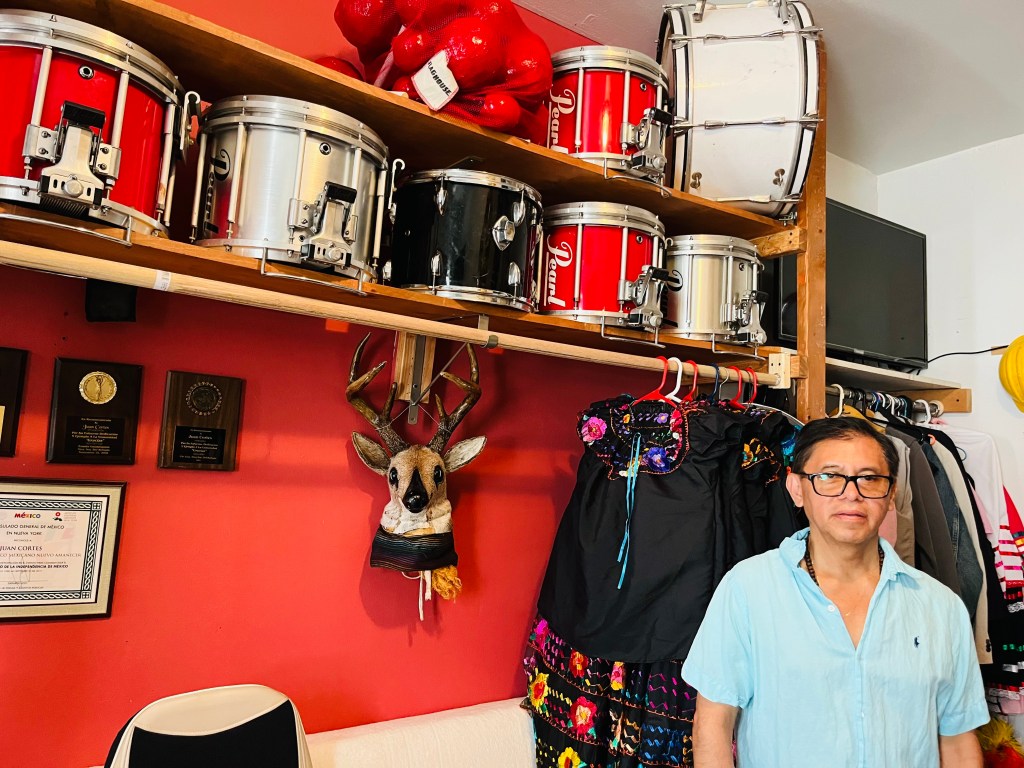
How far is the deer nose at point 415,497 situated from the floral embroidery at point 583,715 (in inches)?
24.3

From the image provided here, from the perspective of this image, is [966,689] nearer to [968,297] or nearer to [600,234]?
[600,234]

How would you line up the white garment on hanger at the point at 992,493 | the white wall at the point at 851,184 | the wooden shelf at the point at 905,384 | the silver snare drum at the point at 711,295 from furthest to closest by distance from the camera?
the white wall at the point at 851,184 → the wooden shelf at the point at 905,384 → the white garment on hanger at the point at 992,493 → the silver snare drum at the point at 711,295

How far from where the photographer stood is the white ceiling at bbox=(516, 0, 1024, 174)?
2.34 meters

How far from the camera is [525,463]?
226 cm

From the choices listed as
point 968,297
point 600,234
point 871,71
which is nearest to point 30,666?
point 600,234

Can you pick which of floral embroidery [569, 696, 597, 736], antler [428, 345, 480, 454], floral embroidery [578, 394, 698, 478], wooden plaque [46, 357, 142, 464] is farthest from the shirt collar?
wooden plaque [46, 357, 142, 464]

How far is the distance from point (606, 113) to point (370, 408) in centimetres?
98

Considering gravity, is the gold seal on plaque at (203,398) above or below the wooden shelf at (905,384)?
below

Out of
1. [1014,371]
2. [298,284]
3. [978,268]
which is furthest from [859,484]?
[978,268]

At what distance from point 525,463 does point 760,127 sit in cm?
119

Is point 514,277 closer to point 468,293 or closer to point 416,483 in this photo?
point 468,293

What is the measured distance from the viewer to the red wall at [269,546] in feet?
5.05

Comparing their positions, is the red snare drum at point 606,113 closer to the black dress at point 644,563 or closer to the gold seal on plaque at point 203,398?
the black dress at point 644,563

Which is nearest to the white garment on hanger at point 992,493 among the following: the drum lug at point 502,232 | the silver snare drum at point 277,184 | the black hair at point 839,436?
the black hair at point 839,436
